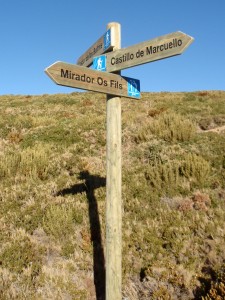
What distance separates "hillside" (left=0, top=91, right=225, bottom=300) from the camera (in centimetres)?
609

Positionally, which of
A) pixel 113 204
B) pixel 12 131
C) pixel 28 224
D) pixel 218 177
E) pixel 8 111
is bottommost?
pixel 28 224

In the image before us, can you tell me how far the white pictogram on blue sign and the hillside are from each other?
3.36 meters

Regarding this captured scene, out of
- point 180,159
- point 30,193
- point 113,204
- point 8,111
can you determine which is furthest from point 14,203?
point 8,111

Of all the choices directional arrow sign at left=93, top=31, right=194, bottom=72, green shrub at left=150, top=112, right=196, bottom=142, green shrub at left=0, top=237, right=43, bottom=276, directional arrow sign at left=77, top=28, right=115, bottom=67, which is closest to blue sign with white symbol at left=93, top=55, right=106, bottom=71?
directional arrow sign at left=93, top=31, right=194, bottom=72

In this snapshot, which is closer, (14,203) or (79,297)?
(79,297)

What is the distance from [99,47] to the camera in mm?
5367

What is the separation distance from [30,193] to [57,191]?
30.7 inches

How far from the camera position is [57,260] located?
6.71m

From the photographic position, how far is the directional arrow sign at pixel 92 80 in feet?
13.3

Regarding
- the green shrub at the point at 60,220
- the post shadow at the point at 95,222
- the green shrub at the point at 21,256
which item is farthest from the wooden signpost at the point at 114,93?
the green shrub at the point at 60,220

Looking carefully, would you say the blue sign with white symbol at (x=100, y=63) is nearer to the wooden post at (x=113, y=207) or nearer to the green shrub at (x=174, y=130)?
the wooden post at (x=113, y=207)

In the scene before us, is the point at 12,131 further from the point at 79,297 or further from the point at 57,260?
the point at 79,297

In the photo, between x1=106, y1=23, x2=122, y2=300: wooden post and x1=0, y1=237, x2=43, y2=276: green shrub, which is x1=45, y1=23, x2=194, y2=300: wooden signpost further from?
x1=0, y1=237, x2=43, y2=276: green shrub

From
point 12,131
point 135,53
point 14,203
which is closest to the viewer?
point 135,53
